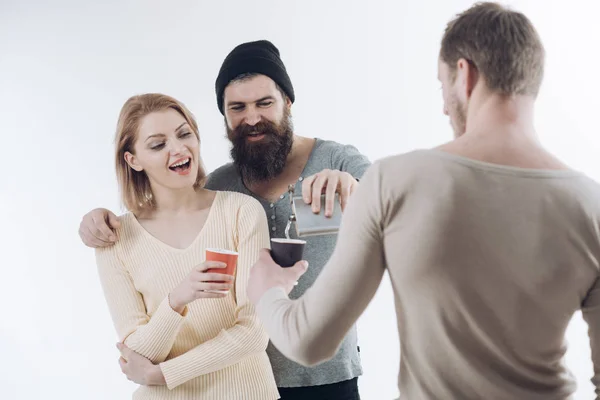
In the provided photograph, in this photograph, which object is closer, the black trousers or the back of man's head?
the back of man's head

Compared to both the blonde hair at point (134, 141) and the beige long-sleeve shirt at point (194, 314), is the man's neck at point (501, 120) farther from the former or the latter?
the blonde hair at point (134, 141)

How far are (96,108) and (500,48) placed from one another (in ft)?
10.7

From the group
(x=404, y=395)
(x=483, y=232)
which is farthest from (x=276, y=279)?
(x=483, y=232)

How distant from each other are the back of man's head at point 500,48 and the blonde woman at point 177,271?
860 millimetres

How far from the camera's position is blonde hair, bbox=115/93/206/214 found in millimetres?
1984

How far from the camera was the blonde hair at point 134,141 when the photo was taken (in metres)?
1.98

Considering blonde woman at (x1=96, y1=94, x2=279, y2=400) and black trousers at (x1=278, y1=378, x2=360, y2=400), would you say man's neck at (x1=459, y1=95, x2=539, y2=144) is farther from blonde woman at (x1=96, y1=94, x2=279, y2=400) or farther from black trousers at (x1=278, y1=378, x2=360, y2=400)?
black trousers at (x1=278, y1=378, x2=360, y2=400)

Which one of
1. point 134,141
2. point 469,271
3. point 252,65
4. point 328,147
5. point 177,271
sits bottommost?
point 177,271

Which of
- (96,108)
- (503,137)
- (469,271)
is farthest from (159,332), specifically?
(96,108)

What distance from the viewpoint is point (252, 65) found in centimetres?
218

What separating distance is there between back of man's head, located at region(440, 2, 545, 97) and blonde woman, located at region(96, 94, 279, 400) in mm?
860

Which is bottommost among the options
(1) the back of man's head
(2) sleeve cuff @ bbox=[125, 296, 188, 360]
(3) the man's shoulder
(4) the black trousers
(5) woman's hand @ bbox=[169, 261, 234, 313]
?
(4) the black trousers

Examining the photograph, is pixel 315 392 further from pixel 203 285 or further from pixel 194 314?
pixel 203 285

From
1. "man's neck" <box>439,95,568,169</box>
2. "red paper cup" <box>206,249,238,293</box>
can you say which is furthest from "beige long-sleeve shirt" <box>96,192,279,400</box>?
"man's neck" <box>439,95,568,169</box>
